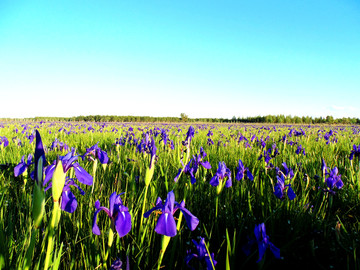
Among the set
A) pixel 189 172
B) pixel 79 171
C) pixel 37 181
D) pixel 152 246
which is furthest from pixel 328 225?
pixel 37 181

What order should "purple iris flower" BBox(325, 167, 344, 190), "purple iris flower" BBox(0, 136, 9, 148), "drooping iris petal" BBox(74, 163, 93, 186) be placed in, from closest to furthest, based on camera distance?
"drooping iris petal" BBox(74, 163, 93, 186) < "purple iris flower" BBox(325, 167, 344, 190) < "purple iris flower" BBox(0, 136, 9, 148)

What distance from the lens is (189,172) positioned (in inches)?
88.5

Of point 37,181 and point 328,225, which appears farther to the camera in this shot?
point 328,225

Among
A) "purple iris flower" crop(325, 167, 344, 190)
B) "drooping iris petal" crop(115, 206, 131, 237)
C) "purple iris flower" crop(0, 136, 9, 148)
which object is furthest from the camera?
"purple iris flower" crop(0, 136, 9, 148)

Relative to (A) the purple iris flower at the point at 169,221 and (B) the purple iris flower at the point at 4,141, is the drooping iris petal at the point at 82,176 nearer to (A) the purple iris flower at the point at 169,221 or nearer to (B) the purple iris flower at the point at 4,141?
(A) the purple iris flower at the point at 169,221

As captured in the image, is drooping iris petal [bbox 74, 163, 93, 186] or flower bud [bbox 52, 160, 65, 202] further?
drooping iris petal [bbox 74, 163, 93, 186]

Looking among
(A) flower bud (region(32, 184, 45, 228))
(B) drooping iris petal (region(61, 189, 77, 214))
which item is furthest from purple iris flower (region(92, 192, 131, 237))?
(A) flower bud (region(32, 184, 45, 228))

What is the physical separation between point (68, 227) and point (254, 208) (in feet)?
6.04

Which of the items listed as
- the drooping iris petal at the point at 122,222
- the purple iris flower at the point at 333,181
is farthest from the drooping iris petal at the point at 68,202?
the purple iris flower at the point at 333,181

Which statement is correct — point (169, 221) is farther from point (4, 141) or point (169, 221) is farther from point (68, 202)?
point (4, 141)

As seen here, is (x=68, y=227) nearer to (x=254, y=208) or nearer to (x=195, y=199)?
(x=195, y=199)

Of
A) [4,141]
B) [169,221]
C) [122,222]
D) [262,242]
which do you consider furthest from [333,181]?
[4,141]

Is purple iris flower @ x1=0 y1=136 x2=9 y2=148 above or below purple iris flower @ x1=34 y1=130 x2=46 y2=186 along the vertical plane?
below

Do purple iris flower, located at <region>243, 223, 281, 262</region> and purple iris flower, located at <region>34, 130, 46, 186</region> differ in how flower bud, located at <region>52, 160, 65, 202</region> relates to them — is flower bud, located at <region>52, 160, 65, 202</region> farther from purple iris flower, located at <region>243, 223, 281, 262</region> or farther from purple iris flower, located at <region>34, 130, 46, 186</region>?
purple iris flower, located at <region>243, 223, 281, 262</region>
